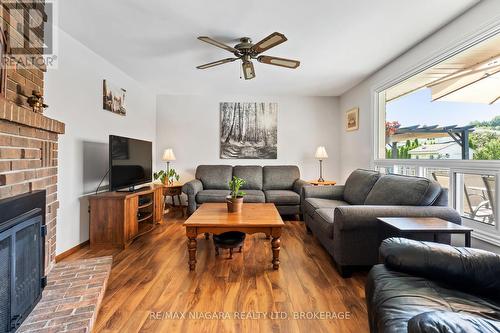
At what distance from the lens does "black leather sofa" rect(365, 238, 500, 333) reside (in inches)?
39.9

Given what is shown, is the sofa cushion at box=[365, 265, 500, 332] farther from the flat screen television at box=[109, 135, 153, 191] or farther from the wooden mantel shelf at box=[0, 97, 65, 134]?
the flat screen television at box=[109, 135, 153, 191]

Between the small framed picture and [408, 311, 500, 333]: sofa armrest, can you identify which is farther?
the small framed picture

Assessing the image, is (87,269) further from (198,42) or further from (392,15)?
(392,15)

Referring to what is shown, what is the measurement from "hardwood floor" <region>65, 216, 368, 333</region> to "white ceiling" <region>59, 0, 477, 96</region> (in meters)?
2.34

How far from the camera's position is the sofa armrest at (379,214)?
2051 millimetres

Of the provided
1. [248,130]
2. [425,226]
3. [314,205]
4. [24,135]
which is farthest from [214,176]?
[425,226]

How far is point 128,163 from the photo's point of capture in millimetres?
3184

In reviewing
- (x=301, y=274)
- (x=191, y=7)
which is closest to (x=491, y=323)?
(x=301, y=274)

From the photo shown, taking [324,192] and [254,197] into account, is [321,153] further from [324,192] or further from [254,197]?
[254,197]

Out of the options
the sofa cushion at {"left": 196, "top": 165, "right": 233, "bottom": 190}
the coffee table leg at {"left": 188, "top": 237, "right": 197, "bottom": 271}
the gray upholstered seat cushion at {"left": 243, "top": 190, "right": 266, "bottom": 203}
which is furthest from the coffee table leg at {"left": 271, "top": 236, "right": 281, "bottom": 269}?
the sofa cushion at {"left": 196, "top": 165, "right": 233, "bottom": 190}

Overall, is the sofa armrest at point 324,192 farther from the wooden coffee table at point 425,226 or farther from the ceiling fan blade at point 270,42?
the ceiling fan blade at point 270,42

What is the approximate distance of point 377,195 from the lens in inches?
105

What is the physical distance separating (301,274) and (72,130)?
2.83 meters

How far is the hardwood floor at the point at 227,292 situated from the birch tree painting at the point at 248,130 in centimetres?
252
